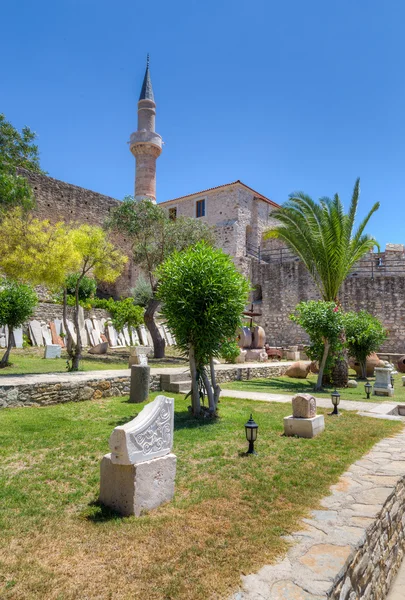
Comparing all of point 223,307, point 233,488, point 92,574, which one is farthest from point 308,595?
point 223,307

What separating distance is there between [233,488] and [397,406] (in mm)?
6129

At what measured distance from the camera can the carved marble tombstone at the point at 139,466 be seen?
124 inches

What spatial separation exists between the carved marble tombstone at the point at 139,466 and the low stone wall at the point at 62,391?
14.1 feet

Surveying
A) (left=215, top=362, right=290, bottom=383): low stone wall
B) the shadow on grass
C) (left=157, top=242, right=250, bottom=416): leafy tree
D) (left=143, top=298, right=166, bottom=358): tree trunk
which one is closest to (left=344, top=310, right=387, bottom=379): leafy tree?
(left=215, top=362, right=290, bottom=383): low stone wall

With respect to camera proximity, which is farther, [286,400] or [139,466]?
[286,400]

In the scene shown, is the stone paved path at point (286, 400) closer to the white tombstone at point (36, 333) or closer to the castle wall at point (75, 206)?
the white tombstone at point (36, 333)

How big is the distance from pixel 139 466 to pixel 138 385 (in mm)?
4950

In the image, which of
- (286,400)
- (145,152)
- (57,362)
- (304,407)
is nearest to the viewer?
(304,407)

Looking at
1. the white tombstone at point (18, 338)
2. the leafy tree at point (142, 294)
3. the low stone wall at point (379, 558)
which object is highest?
the leafy tree at point (142, 294)

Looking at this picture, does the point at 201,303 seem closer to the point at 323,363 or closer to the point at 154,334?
the point at 323,363

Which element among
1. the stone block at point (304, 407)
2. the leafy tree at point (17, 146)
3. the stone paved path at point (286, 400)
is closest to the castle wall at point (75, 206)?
the leafy tree at point (17, 146)

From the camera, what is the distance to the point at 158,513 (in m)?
3.22

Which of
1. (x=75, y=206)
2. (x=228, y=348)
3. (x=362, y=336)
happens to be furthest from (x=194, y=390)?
(x=75, y=206)

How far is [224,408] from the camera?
7.83 metres
